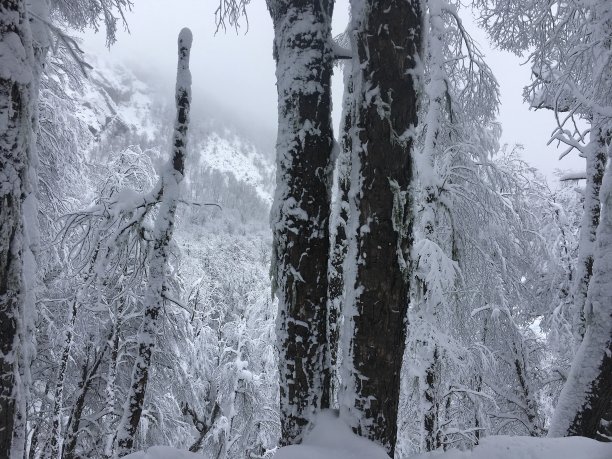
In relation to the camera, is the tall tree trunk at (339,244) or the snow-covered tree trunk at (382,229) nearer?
the snow-covered tree trunk at (382,229)

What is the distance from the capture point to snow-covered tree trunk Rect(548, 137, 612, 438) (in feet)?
10.5

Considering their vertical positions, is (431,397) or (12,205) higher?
(12,205)

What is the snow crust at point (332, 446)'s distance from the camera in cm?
241

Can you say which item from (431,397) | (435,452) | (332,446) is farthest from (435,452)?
(431,397)

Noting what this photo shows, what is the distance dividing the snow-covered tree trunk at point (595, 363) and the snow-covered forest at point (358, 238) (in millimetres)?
15

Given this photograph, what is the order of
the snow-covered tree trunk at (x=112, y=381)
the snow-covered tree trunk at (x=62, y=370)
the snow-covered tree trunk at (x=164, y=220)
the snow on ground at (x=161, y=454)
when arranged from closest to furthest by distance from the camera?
the snow on ground at (x=161, y=454) → the snow-covered tree trunk at (x=164, y=220) → the snow-covered tree trunk at (x=62, y=370) → the snow-covered tree trunk at (x=112, y=381)

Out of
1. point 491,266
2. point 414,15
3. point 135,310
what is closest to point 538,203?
point 491,266

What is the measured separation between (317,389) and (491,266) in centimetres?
633

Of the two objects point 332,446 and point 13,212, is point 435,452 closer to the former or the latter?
point 332,446

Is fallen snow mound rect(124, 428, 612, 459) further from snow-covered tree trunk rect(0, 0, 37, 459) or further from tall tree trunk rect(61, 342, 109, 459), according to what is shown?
tall tree trunk rect(61, 342, 109, 459)

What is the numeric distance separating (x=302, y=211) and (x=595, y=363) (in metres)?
2.57

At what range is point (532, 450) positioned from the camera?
8.07 feet

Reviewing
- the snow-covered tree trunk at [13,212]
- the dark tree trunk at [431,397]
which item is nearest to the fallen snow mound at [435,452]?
the snow-covered tree trunk at [13,212]

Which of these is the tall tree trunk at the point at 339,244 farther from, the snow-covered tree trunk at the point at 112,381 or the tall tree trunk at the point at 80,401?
the tall tree trunk at the point at 80,401
